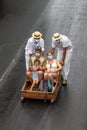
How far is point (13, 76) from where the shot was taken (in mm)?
16000

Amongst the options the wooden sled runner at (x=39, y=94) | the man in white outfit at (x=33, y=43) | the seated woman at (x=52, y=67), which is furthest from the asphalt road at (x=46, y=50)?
the man in white outfit at (x=33, y=43)

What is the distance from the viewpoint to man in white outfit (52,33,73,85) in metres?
14.5

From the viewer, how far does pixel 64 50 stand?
14.7 metres

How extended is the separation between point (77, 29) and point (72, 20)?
1.01m

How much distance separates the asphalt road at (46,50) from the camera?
13555 mm

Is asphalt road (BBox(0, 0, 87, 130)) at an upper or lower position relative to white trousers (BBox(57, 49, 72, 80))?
lower

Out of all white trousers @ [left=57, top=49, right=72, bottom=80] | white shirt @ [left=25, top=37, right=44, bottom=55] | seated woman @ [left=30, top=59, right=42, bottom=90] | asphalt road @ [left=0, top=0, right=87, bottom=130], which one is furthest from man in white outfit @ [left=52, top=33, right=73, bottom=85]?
seated woman @ [left=30, top=59, right=42, bottom=90]

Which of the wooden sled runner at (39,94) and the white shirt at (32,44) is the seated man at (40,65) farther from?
the wooden sled runner at (39,94)

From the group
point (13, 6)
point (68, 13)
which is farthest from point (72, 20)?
point (13, 6)

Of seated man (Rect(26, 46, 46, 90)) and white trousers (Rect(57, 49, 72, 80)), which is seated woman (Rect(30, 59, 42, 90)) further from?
white trousers (Rect(57, 49, 72, 80))

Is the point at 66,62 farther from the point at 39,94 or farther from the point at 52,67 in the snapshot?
the point at 39,94

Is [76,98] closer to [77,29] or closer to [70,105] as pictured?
[70,105]

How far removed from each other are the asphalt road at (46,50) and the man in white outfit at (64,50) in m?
0.53

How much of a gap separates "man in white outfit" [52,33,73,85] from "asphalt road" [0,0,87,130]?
53 centimetres
